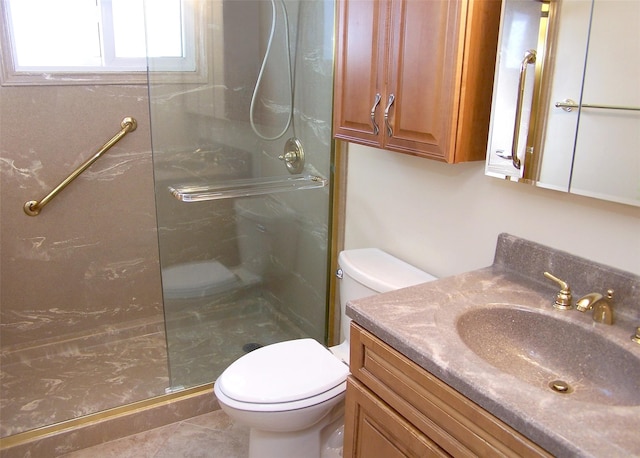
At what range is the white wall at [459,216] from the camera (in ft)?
4.42

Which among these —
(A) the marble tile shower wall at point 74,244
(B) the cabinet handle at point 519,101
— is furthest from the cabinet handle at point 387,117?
(A) the marble tile shower wall at point 74,244

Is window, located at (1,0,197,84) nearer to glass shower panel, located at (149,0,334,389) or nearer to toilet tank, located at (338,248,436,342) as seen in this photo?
glass shower panel, located at (149,0,334,389)

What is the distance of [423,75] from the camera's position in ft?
5.07

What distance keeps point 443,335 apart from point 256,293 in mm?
1495

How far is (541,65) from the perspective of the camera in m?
1.40

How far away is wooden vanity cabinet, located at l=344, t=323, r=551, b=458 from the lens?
3.34 ft

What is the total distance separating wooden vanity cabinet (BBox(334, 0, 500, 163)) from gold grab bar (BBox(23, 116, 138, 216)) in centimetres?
131

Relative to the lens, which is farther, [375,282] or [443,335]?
[375,282]

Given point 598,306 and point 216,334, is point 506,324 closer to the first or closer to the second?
point 598,306

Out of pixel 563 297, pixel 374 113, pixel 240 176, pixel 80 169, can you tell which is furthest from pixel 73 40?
pixel 563 297

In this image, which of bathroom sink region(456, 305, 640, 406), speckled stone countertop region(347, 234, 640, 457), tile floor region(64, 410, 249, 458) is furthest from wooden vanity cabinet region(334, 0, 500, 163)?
tile floor region(64, 410, 249, 458)

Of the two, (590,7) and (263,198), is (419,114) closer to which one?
(590,7)

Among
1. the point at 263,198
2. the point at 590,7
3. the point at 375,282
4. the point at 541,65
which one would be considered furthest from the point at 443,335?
the point at 263,198

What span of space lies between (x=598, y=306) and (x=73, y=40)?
2.50 m
